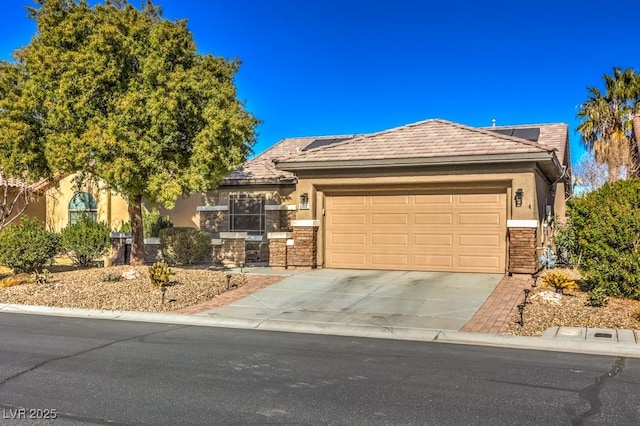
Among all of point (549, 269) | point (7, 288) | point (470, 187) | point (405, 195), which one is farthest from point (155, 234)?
point (549, 269)

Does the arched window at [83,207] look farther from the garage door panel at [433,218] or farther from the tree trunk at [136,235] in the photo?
the garage door panel at [433,218]

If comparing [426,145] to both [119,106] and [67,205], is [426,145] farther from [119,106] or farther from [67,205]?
[67,205]

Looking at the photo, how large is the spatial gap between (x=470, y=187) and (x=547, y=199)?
483 cm

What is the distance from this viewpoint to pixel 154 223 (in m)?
20.0

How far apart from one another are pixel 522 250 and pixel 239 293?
22.7 ft

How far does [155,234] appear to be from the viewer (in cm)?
1977

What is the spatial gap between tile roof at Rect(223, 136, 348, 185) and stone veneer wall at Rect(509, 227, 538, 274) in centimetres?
682

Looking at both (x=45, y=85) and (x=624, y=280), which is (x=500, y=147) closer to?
(x=624, y=280)

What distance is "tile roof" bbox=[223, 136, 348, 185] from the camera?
19.7 metres

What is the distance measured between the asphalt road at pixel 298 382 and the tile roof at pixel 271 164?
9.94 metres

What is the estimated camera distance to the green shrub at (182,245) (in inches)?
710

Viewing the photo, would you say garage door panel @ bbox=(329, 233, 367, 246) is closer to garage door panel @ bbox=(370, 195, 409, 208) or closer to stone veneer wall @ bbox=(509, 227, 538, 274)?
garage door panel @ bbox=(370, 195, 409, 208)

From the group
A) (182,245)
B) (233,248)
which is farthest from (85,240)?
(233,248)

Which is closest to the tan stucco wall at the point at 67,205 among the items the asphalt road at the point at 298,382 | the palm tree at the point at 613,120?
the asphalt road at the point at 298,382
